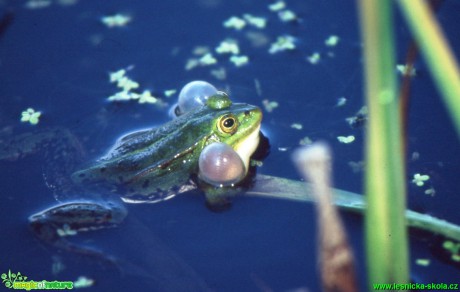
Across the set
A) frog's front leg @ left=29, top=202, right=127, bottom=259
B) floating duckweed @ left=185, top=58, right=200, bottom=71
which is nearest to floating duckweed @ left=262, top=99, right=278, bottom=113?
floating duckweed @ left=185, top=58, right=200, bottom=71

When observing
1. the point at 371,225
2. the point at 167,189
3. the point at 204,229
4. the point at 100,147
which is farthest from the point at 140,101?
the point at 371,225

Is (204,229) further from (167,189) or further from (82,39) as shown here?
(82,39)

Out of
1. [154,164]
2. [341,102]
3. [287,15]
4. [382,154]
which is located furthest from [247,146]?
[382,154]

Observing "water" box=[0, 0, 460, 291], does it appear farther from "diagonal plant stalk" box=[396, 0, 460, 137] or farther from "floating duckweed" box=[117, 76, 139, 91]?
"diagonal plant stalk" box=[396, 0, 460, 137]

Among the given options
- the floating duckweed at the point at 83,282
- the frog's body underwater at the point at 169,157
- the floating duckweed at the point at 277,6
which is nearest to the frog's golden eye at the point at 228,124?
the frog's body underwater at the point at 169,157

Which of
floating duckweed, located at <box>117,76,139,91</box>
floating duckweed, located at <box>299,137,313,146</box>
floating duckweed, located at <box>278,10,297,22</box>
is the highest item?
floating duckweed, located at <box>278,10,297,22</box>

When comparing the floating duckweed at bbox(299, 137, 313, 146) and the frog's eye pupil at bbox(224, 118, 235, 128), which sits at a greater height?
the floating duckweed at bbox(299, 137, 313, 146)

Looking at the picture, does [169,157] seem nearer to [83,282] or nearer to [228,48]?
[83,282]
